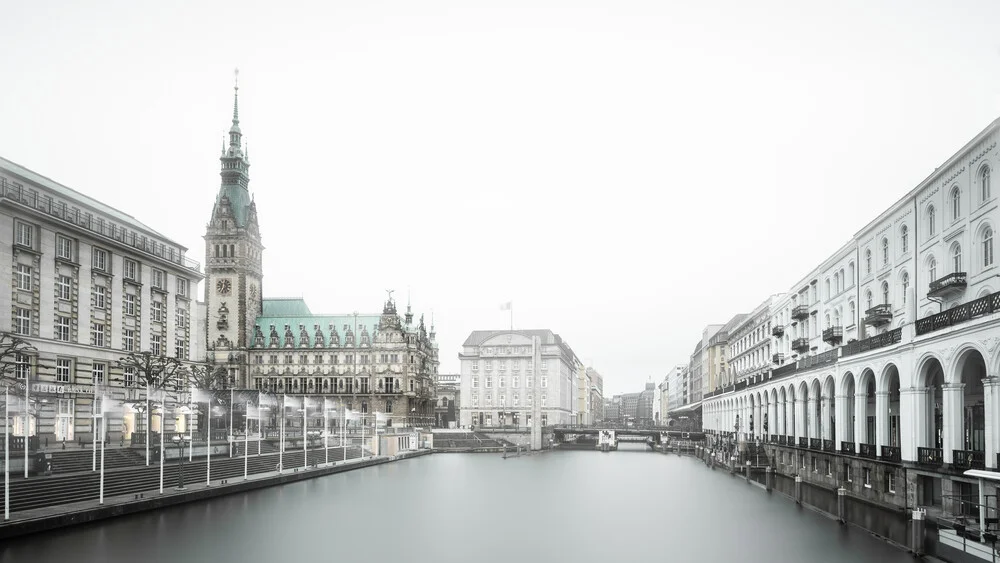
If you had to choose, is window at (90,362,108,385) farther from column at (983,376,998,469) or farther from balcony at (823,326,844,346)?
column at (983,376,998,469)

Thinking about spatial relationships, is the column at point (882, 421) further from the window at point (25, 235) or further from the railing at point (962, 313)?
the window at point (25, 235)

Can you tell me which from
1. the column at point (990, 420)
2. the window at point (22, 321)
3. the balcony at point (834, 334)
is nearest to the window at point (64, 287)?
the window at point (22, 321)

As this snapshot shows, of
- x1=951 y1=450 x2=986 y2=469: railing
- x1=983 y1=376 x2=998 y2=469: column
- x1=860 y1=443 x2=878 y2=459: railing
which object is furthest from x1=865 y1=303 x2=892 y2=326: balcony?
x1=983 y1=376 x2=998 y2=469: column

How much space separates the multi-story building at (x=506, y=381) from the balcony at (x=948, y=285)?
11763 centimetres

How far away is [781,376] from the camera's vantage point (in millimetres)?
71500

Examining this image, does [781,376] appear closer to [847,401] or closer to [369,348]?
[847,401]

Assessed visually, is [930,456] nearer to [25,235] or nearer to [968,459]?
[968,459]

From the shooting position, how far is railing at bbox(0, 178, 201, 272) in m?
58.7

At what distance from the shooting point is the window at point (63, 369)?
2361 inches

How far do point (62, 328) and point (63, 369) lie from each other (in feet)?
9.85

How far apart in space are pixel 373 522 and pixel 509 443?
94.8 m

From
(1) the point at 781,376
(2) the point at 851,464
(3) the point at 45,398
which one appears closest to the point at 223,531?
(3) the point at 45,398

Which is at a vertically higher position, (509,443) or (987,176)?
(987,176)

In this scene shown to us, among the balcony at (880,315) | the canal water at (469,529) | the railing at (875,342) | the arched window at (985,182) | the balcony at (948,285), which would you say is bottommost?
the canal water at (469,529)
